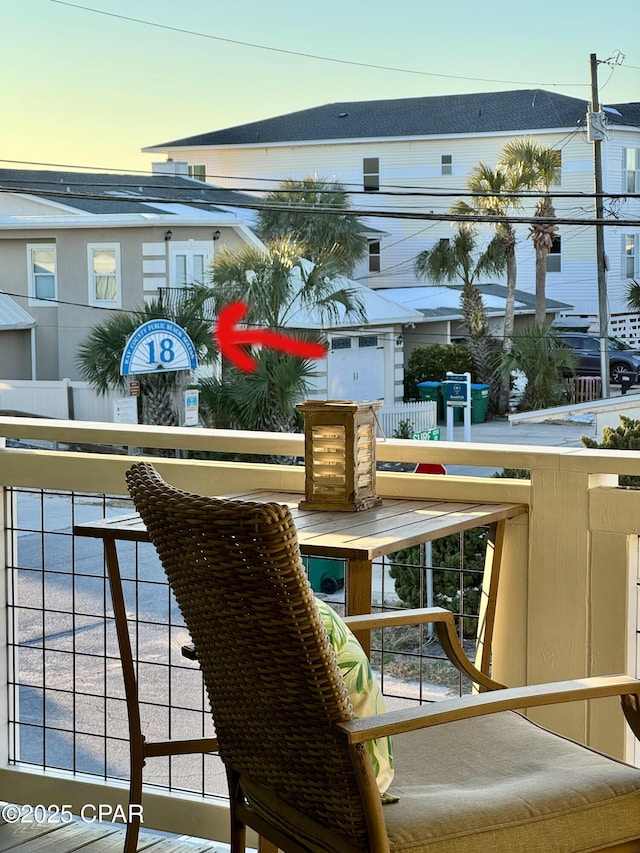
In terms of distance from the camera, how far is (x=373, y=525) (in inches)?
72.7

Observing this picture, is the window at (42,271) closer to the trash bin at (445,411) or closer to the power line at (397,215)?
the power line at (397,215)

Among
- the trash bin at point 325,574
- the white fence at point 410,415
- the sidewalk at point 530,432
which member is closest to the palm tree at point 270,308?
the white fence at point 410,415

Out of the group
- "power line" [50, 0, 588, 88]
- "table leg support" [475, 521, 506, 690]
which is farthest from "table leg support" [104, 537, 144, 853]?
"power line" [50, 0, 588, 88]

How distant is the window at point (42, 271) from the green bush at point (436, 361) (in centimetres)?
735

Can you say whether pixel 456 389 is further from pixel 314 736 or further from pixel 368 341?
pixel 314 736

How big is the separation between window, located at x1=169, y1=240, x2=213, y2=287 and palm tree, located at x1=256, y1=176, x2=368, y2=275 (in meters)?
3.23

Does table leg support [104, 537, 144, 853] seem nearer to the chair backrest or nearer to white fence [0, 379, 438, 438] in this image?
the chair backrest

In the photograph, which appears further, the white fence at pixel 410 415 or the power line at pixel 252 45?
the power line at pixel 252 45

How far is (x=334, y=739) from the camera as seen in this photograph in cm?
122

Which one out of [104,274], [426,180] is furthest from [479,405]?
[104,274]

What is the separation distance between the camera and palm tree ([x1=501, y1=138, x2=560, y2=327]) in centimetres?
2456

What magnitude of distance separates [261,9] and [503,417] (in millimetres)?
16749

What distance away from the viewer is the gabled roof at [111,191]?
2114cm

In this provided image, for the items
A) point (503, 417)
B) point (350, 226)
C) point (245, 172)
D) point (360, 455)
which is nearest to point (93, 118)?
point (245, 172)
